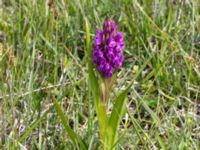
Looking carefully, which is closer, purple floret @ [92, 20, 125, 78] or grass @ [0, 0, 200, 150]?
purple floret @ [92, 20, 125, 78]

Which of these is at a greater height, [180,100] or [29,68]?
[29,68]

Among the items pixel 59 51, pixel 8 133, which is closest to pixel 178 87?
pixel 59 51

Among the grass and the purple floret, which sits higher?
the purple floret

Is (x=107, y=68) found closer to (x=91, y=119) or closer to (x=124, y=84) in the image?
(x=91, y=119)

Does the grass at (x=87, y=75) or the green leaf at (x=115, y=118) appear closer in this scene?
the green leaf at (x=115, y=118)

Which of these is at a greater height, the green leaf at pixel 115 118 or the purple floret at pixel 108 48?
the purple floret at pixel 108 48

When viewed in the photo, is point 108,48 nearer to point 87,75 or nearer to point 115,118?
point 115,118
